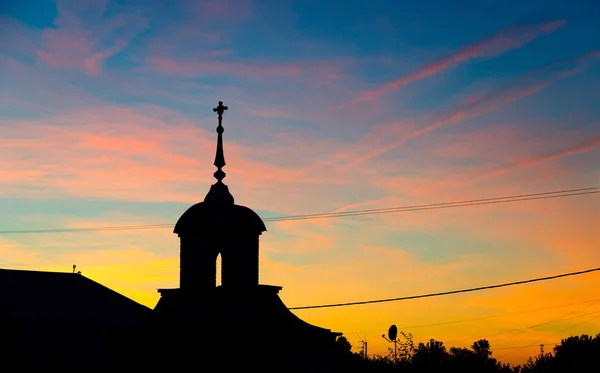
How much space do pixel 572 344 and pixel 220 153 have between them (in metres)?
87.9

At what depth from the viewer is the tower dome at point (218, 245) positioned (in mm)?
33438

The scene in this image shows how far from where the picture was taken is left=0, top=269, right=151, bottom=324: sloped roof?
48.7 m

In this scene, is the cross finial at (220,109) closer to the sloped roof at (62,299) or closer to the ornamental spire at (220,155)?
the ornamental spire at (220,155)

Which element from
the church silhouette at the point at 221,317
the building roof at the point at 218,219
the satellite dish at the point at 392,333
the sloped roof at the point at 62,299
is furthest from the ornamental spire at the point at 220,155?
the satellite dish at the point at 392,333

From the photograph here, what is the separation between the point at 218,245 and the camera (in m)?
33.6

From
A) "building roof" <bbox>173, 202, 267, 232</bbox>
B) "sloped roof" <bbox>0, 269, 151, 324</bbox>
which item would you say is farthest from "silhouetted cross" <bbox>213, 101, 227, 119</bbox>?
"sloped roof" <bbox>0, 269, 151, 324</bbox>

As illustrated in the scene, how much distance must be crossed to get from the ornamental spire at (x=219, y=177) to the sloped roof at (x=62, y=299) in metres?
16.5

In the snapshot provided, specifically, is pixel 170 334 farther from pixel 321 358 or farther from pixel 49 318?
pixel 49 318

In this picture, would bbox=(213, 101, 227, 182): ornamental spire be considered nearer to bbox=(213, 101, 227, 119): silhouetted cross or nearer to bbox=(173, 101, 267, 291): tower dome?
bbox=(213, 101, 227, 119): silhouetted cross

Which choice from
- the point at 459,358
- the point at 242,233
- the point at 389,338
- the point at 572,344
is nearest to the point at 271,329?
the point at 242,233

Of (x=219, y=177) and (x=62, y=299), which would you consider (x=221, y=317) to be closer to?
(x=219, y=177)

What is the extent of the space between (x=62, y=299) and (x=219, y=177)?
19.2 metres

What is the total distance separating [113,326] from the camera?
48.4 metres

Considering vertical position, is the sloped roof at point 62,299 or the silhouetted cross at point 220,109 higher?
the silhouetted cross at point 220,109
